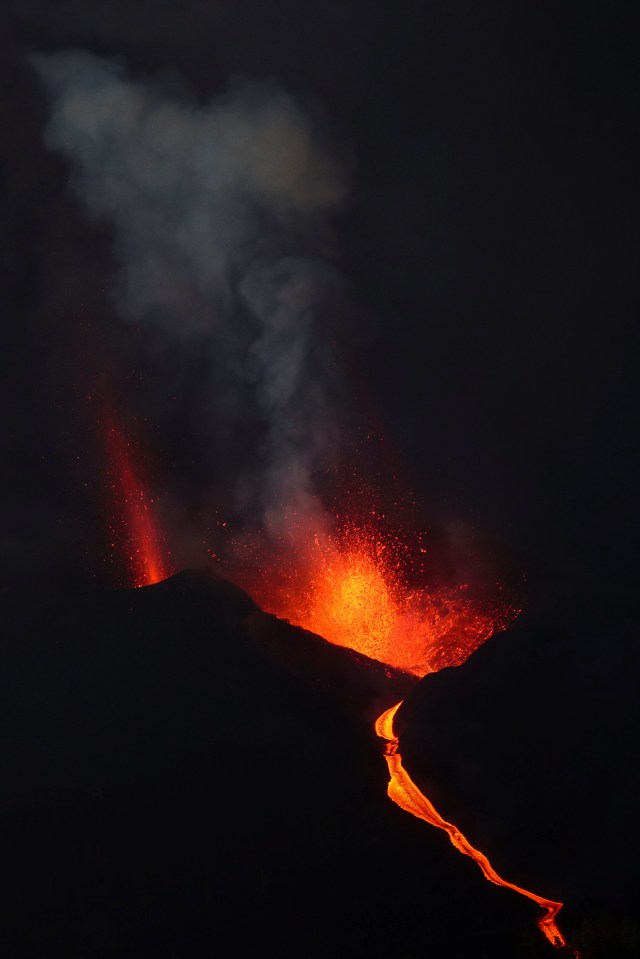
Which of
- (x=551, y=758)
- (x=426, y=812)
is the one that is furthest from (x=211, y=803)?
(x=551, y=758)

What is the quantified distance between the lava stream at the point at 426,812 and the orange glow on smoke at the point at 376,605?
2.54m

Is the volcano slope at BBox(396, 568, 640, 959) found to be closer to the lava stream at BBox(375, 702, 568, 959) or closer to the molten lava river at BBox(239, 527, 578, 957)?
the lava stream at BBox(375, 702, 568, 959)

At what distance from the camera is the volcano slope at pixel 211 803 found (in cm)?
1972

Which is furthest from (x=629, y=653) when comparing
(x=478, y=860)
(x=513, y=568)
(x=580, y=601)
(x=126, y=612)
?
(x=126, y=612)

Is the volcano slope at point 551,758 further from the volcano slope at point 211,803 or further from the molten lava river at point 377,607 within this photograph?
the molten lava river at point 377,607

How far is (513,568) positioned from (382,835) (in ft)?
30.8

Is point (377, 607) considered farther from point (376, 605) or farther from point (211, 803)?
point (211, 803)

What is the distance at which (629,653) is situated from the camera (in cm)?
2481

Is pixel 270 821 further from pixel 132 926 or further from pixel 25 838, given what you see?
pixel 25 838

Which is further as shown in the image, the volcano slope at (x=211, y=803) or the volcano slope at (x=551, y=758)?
the volcano slope at (x=551, y=758)

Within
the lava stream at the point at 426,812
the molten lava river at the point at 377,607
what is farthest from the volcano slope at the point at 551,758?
the molten lava river at the point at 377,607

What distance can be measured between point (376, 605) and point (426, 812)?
6.71 metres

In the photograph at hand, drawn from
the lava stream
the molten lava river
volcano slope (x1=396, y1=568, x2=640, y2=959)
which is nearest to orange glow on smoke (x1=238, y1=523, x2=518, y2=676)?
the molten lava river

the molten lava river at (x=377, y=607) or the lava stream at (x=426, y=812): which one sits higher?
the molten lava river at (x=377, y=607)
